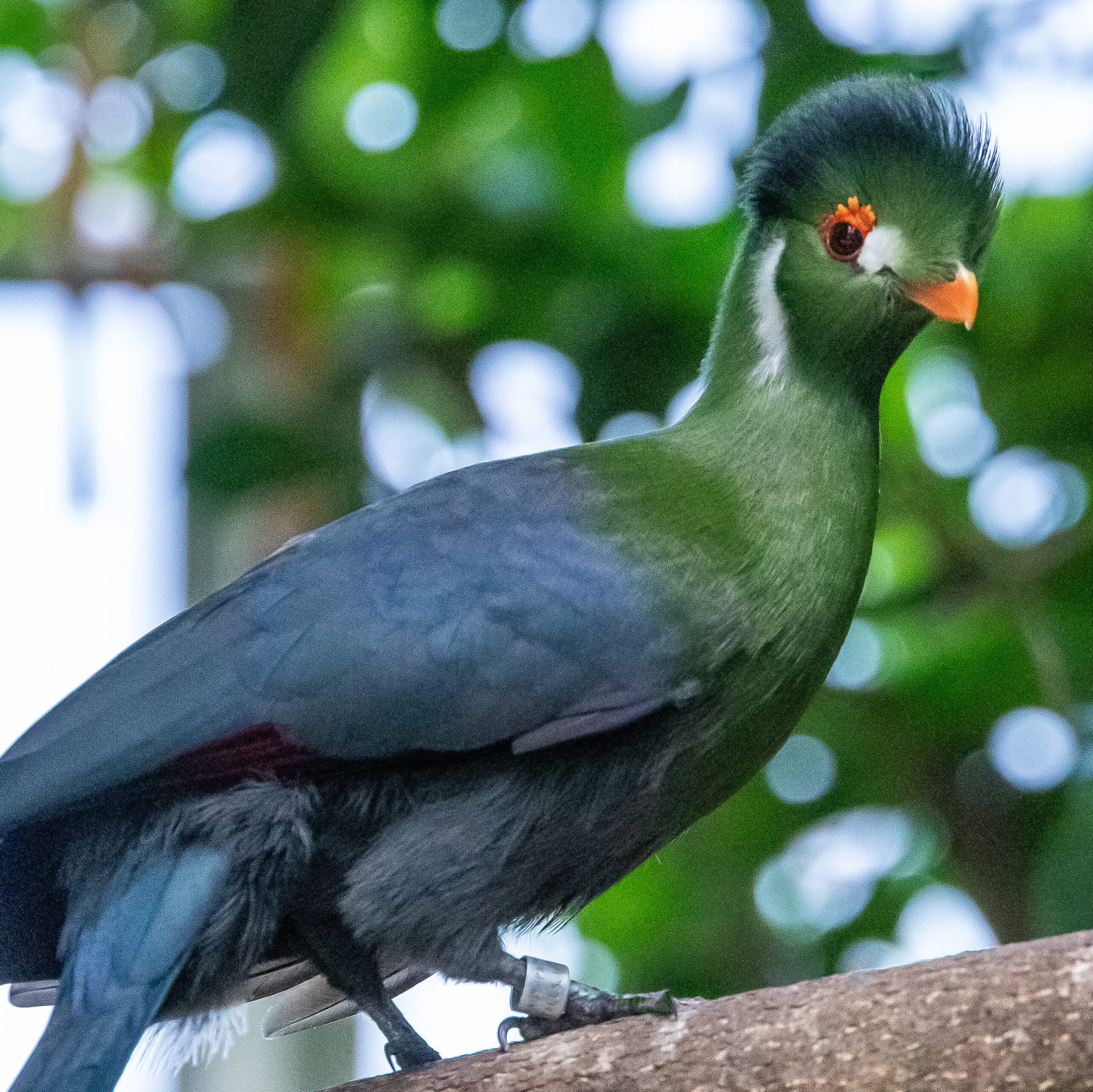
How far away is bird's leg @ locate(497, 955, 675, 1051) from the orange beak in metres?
0.96

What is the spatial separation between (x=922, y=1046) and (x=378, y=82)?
8.28ft

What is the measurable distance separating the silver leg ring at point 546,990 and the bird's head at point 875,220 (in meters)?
0.90

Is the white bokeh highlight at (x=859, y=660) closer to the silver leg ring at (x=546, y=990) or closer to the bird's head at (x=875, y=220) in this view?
the bird's head at (x=875, y=220)

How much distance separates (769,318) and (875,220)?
201 millimetres

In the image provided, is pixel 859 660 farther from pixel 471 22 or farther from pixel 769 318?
pixel 471 22

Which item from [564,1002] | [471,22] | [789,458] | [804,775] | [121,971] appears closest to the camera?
[121,971]

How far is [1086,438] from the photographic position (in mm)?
3207

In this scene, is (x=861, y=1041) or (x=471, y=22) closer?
(x=861, y=1041)

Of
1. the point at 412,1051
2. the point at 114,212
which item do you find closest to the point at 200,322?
the point at 114,212

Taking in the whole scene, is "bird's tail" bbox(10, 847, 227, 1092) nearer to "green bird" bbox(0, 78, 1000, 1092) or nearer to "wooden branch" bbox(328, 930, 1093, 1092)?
"green bird" bbox(0, 78, 1000, 1092)

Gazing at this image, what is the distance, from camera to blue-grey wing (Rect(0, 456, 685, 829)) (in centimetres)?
183

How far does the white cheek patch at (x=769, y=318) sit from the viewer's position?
2152 mm

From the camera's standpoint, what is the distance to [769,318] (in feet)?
7.13

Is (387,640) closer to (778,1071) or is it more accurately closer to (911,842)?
(778,1071)
